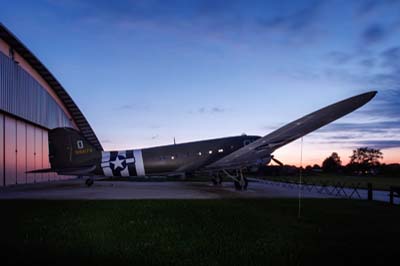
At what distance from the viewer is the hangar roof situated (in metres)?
29.7

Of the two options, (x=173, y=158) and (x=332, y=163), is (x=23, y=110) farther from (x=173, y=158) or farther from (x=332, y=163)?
(x=332, y=163)

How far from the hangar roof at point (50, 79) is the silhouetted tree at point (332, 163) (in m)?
106

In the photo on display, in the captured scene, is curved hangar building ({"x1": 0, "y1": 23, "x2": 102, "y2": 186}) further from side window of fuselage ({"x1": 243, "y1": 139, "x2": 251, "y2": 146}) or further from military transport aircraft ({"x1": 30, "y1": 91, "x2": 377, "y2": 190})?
side window of fuselage ({"x1": 243, "y1": 139, "x2": 251, "y2": 146})

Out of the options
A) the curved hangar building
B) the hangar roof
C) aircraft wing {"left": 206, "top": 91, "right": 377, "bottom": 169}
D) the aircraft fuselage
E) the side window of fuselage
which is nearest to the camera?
aircraft wing {"left": 206, "top": 91, "right": 377, "bottom": 169}

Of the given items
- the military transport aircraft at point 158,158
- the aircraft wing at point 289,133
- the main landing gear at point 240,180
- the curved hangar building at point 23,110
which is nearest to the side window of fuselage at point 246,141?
the military transport aircraft at point 158,158

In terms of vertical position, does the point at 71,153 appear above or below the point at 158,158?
above

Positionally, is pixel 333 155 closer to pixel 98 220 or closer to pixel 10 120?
pixel 10 120

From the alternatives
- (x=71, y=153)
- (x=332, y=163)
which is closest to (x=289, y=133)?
(x=71, y=153)

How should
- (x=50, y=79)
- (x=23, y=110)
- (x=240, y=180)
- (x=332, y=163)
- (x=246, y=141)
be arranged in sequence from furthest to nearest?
(x=332, y=163), (x=50, y=79), (x=23, y=110), (x=246, y=141), (x=240, y=180)

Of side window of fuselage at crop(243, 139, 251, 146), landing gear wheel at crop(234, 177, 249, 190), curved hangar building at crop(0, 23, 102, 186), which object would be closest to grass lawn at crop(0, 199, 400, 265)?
landing gear wheel at crop(234, 177, 249, 190)

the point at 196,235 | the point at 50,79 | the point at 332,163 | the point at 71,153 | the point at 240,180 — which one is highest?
the point at 50,79

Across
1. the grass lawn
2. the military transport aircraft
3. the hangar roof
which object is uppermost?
the hangar roof

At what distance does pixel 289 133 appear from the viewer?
61.8 feet

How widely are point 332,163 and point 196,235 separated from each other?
15432cm
